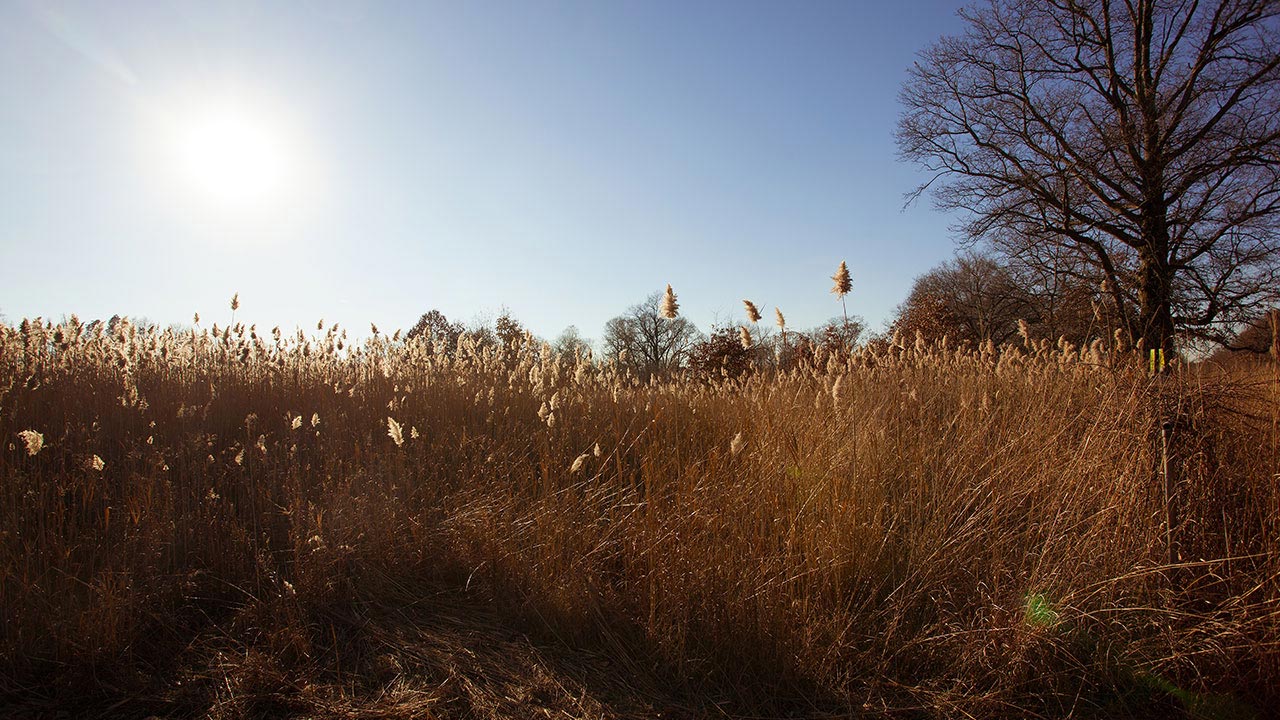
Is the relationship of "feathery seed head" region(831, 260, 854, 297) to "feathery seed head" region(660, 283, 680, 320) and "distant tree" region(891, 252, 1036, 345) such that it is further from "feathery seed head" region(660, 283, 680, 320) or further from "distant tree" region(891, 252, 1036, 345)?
"distant tree" region(891, 252, 1036, 345)

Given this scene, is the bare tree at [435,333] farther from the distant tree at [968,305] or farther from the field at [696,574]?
the distant tree at [968,305]

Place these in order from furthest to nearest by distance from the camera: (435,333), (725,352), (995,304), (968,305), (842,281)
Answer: (968,305) < (995,304) < (725,352) < (435,333) < (842,281)

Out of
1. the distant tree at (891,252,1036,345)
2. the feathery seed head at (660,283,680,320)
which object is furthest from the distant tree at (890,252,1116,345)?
the feathery seed head at (660,283,680,320)

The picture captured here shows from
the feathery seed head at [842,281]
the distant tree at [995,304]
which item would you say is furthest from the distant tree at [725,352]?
the feathery seed head at [842,281]

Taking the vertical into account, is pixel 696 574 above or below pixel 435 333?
below

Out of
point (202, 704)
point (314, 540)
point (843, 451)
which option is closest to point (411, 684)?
point (202, 704)

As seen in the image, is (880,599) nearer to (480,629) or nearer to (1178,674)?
(1178,674)

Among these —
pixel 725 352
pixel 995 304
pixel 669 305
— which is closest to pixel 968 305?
pixel 995 304

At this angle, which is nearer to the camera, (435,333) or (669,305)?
(669,305)

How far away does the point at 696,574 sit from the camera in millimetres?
2783

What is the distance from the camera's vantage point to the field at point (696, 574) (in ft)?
7.54

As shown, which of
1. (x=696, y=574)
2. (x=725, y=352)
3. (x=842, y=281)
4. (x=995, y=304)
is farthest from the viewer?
(x=995, y=304)

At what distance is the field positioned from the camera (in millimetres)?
2299

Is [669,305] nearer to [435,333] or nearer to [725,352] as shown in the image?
[435,333]
